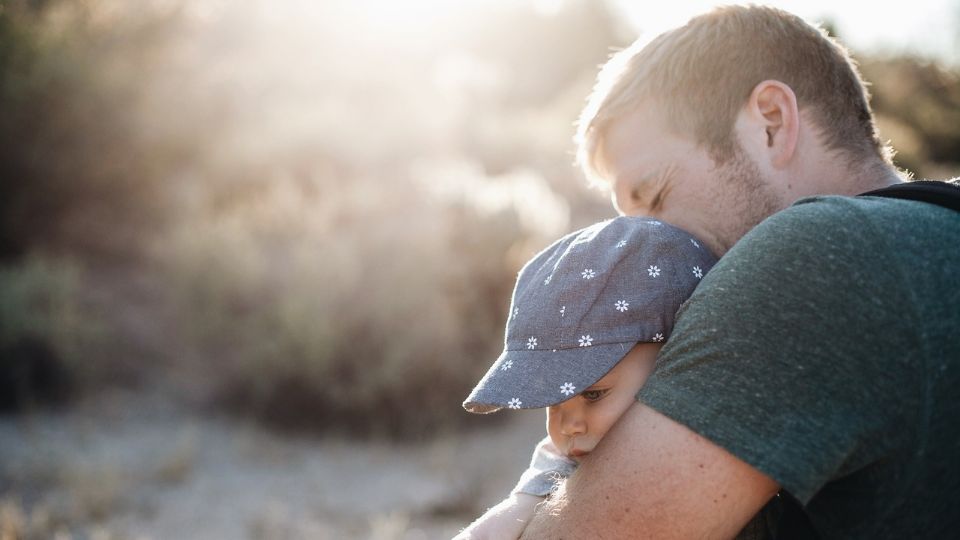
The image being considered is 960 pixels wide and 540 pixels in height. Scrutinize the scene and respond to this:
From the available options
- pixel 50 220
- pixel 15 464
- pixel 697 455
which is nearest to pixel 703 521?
pixel 697 455

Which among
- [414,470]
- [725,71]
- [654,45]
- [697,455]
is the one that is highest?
[654,45]

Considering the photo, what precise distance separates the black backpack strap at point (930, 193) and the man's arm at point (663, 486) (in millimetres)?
571

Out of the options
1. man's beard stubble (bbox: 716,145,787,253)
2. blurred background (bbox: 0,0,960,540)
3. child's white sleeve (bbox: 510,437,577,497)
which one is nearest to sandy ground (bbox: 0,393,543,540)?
blurred background (bbox: 0,0,960,540)

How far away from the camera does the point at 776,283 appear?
1273 millimetres

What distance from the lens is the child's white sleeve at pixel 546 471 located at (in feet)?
5.98

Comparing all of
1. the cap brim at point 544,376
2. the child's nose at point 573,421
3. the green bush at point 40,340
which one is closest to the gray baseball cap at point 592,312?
the cap brim at point 544,376

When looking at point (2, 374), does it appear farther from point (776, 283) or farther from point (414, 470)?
point (776, 283)

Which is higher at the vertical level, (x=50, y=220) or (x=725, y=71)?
(x=50, y=220)

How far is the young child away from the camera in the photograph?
5.01 ft

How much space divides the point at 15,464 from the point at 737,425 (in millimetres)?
4776

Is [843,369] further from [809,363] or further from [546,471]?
[546,471]

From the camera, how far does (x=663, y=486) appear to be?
130cm

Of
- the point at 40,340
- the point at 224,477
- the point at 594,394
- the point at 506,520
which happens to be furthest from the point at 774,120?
the point at 40,340

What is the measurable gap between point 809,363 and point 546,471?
2.61 feet
